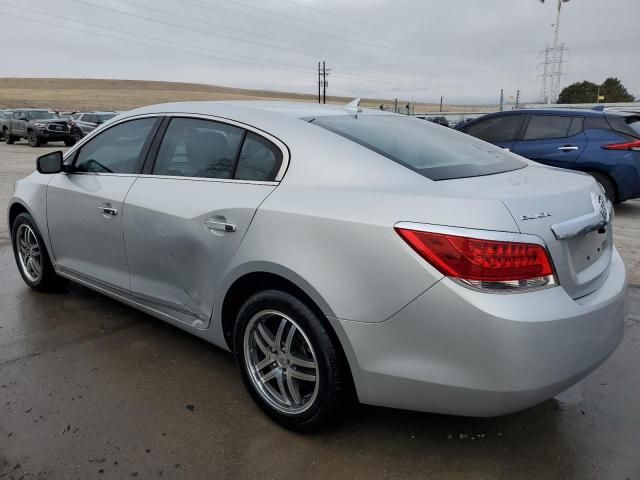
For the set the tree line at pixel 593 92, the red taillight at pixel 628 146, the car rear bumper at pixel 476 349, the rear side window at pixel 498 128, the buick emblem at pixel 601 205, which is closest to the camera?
the car rear bumper at pixel 476 349

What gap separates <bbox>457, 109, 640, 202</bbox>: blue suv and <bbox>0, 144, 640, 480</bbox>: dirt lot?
5.02 m

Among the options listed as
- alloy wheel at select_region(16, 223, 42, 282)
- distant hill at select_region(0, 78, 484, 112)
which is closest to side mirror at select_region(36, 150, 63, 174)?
alloy wheel at select_region(16, 223, 42, 282)

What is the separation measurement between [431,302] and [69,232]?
288 centimetres

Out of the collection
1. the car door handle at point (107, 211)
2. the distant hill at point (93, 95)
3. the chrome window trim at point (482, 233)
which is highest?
the distant hill at point (93, 95)

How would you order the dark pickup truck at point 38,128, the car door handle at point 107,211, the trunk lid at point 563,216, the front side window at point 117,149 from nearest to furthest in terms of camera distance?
the trunk lid at point 563,216 → the car door handle at point 107,211 → the front side window at point 117,149 → the dark pickup truck at point 38,128

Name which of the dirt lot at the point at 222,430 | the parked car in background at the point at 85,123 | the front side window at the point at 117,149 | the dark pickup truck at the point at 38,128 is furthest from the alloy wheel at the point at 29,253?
the dark pickup truck at the point at 38,128

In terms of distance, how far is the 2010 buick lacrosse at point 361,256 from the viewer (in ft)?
6.83

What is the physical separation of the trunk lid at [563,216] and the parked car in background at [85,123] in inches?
967

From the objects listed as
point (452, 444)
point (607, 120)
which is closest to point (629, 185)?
point (607, 120)

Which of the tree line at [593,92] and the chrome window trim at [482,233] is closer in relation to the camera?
the chrome window trim at [482,233]

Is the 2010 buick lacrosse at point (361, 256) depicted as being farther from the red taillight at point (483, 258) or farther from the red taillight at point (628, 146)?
the red taillight at point (628, 146)

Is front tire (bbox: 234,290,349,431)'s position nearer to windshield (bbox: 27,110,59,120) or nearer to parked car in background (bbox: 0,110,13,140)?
windshield (bbox: 27,110,59,120)

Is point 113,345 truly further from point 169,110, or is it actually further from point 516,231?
point 516,231

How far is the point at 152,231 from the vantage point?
10.4 ft
